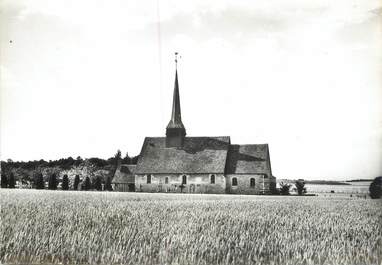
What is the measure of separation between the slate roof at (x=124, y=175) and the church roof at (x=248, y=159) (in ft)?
58.6

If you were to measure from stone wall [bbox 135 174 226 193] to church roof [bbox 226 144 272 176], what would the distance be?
9.55ft

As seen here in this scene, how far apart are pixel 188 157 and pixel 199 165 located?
7.47 ft

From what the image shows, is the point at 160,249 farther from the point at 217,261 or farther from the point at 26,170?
the point at 26,170

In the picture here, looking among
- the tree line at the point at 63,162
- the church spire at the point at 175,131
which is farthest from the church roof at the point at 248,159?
the tree line at the point at 63,162

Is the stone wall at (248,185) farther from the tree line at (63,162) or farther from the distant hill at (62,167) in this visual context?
the tree line at (63,162)

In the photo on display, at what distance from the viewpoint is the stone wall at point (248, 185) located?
2179 inches

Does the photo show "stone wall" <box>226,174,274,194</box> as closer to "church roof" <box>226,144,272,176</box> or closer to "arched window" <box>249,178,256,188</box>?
"arched window" <box>249,178,256,188</box>

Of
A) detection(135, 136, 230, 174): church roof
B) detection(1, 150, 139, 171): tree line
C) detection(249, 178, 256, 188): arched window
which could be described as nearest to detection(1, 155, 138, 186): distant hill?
detection(1, 150, 139, 171): tree line

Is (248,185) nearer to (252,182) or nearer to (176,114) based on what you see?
(252,182)

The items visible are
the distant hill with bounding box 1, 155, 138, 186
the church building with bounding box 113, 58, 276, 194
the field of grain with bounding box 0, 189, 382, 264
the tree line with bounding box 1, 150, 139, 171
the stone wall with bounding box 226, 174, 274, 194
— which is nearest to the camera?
the field of grain with bounding box 0, 189, 382, 264

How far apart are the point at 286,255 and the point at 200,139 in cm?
5180

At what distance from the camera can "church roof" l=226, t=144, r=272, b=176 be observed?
185 feet

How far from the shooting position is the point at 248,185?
5600cm

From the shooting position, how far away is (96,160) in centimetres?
11356
